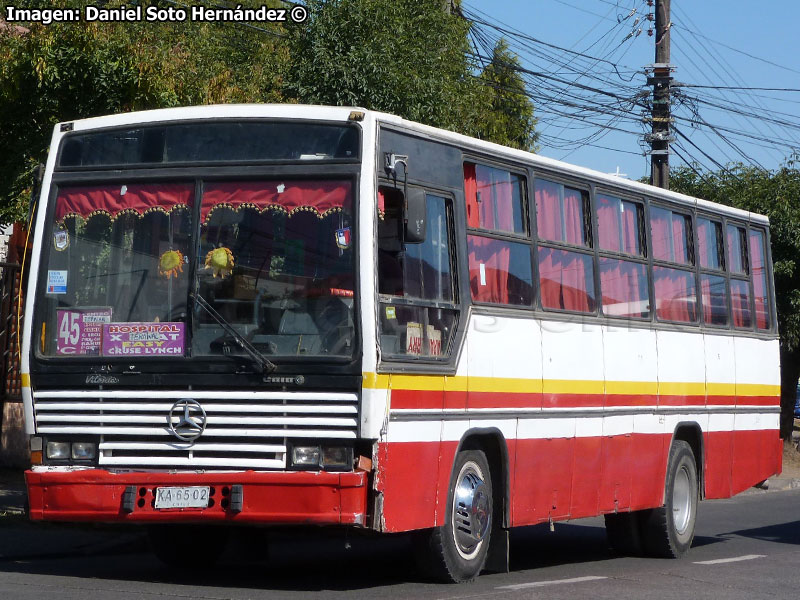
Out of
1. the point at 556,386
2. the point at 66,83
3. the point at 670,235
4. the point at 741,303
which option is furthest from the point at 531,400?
the point at 66,83

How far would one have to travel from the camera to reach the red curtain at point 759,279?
1534cm

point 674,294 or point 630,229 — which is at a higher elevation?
point 630,229

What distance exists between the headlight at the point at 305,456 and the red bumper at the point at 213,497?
0.28 ft

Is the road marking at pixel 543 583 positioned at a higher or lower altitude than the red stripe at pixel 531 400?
lower

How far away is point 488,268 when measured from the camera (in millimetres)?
10109

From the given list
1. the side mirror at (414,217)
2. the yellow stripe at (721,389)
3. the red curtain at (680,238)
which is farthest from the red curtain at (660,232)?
the side mirror at (414,217)

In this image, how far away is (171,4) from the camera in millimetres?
19953

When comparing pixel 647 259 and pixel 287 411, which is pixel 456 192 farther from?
pixel 647 259

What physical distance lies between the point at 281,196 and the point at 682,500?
6441 mm

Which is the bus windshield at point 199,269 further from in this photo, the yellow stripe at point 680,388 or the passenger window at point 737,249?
the passenger window at point 737,249

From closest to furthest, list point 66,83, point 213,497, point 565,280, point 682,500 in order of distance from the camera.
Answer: point 213,497, point 565,280, point 66,83, point 682,500

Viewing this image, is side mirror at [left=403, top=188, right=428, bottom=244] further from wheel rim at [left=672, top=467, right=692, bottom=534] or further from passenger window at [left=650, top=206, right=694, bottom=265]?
wheel rim at [left=672, top=467, right=692, bottom=534]

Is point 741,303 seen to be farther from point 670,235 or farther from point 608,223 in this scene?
point 608,223

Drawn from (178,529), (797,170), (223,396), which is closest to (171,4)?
(178,529)
